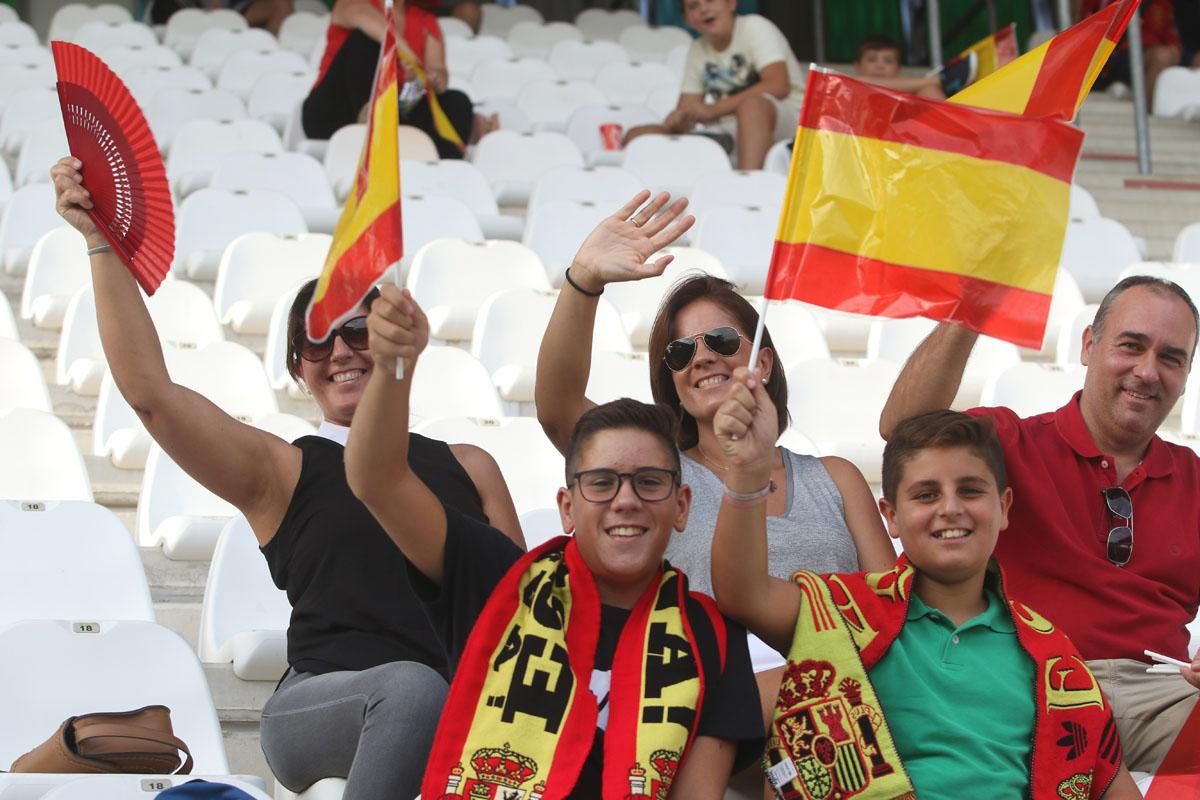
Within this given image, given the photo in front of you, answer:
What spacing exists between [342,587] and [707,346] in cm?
72

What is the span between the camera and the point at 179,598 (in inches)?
155

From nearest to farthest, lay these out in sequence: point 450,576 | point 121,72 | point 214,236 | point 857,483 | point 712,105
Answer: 1. point 450,576
2. point 857,483
3. point 214,236
4. point 712,105
5. point 121,72

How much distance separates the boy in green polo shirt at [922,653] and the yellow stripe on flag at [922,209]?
276 mm

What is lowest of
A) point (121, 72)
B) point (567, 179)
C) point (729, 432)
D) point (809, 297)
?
point (729, 432)

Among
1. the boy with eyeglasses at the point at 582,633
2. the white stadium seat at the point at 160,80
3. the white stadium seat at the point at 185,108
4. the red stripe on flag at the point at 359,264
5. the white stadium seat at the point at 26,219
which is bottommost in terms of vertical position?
the boy with eyeglasses at the point at 582,633

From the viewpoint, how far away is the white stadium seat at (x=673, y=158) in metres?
7.37

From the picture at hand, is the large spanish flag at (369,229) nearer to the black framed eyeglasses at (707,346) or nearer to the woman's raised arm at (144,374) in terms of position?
the woman's raised arm at (144,374)

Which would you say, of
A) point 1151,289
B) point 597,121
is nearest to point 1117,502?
point 1151,289

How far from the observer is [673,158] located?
7461 mm

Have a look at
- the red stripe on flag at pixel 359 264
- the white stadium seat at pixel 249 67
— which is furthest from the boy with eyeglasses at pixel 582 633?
the white stadium seat at pixel 249 67

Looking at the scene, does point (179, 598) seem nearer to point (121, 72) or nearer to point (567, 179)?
point (567, 179)

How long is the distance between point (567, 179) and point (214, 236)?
4.47ft

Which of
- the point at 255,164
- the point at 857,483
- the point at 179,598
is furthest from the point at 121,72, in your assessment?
the point at 857,483

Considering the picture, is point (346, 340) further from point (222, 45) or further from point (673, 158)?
point (222, 45)
